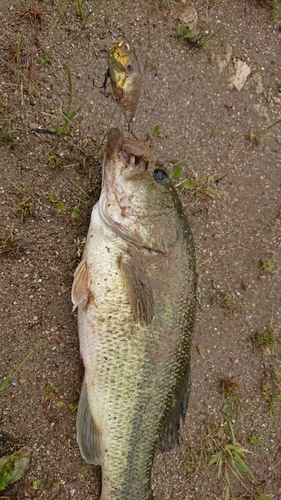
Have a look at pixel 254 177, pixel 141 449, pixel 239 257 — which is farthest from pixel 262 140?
pixel 141 449

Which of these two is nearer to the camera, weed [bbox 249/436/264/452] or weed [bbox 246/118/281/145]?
weed [bbox 249/436/264/452]

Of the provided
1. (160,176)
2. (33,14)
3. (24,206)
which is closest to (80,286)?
(24,206)

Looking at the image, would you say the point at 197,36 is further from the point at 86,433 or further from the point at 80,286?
the point at 86,433

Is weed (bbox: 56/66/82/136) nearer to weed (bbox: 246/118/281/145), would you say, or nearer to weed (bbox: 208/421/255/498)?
weed (bbox: 246/118/281/145)

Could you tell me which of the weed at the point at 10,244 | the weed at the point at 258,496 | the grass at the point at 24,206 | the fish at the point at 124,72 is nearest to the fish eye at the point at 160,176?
the fish at the point at 124,72

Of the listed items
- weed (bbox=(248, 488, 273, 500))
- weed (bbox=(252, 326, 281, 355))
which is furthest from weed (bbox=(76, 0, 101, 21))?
weed (bbox=(248, 488, 273, 500))

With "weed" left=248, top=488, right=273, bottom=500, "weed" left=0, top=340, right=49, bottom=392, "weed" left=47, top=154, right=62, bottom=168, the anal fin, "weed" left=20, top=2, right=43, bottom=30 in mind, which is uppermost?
Answer: "weed" left=20, top=2, right=43, bottom=30
